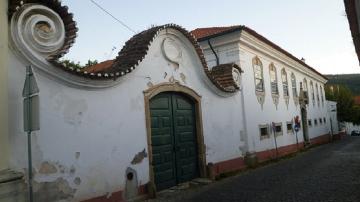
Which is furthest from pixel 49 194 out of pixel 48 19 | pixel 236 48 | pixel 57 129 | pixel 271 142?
pixel 271 142

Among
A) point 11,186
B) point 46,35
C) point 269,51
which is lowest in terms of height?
point 11,186

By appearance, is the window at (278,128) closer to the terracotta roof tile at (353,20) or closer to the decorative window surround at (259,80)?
the decorative window surround at (259,80)

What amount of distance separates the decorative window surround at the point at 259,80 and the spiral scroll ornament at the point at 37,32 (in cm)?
1117

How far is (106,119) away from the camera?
8.16 meters

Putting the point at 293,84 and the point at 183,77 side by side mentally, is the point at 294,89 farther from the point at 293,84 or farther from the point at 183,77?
the point at 183,77

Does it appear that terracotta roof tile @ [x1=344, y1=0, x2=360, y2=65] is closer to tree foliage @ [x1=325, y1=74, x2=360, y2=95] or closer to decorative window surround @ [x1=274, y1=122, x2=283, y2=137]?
decorative window surround @ [x1=274, y1=122, x2=283, y2=137]

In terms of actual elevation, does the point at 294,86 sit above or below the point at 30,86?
above

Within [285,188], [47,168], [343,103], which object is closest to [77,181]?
[47,168]

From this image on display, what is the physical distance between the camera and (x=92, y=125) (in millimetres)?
7805

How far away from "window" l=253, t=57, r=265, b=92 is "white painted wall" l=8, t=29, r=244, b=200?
Answer: 21.5ft

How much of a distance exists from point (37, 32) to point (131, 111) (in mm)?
3082

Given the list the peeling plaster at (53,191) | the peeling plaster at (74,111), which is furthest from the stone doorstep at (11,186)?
the peeling plaster at (74,111)

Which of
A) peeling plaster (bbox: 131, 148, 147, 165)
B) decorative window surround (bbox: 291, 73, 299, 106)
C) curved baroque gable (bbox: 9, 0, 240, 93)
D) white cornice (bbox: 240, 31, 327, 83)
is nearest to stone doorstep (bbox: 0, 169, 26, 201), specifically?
curved baroque gable (bbox: 9, 0, 240, 93)

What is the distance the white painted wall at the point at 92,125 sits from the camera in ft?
21.1
